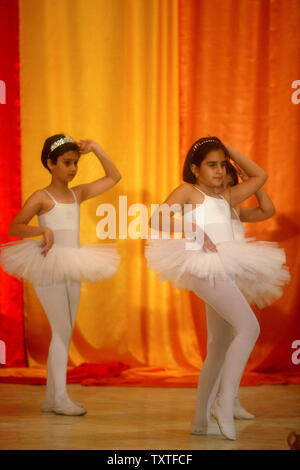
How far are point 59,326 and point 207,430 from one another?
83 centimetres

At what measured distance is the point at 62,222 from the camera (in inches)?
125

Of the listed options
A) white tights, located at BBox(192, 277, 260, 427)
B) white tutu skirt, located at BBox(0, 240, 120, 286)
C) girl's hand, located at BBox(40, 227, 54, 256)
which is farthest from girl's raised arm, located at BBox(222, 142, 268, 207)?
girl's hand, located at BBox(40, 227, 54, 256)

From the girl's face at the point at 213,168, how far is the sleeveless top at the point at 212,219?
0.20ft

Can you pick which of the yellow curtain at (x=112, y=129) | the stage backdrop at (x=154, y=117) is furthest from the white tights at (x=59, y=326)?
the yellow curtain at (x=112, y=129)

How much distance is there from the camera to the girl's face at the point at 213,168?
9.30 ft

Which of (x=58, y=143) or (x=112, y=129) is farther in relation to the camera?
(x=112, y=129)

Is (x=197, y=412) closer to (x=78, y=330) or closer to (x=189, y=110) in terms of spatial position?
(x=78, y=330)

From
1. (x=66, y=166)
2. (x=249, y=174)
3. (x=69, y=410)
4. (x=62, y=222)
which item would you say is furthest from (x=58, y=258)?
(x=249, y=174)

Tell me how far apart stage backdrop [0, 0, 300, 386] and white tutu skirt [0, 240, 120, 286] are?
118 centimetres

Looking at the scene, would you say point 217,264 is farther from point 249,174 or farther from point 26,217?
point 26,217

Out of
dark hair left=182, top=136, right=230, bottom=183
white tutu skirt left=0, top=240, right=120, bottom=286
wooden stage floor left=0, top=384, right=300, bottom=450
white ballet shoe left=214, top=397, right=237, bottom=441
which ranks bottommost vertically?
wooden stage floor left=0, top=384, right=300, bottom=450

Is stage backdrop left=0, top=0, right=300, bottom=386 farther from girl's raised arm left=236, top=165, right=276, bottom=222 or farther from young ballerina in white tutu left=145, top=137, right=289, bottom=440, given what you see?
young ballerina in white tutu left=145, top=137, right=289, bottom=440

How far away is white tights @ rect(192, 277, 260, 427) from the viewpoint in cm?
254
